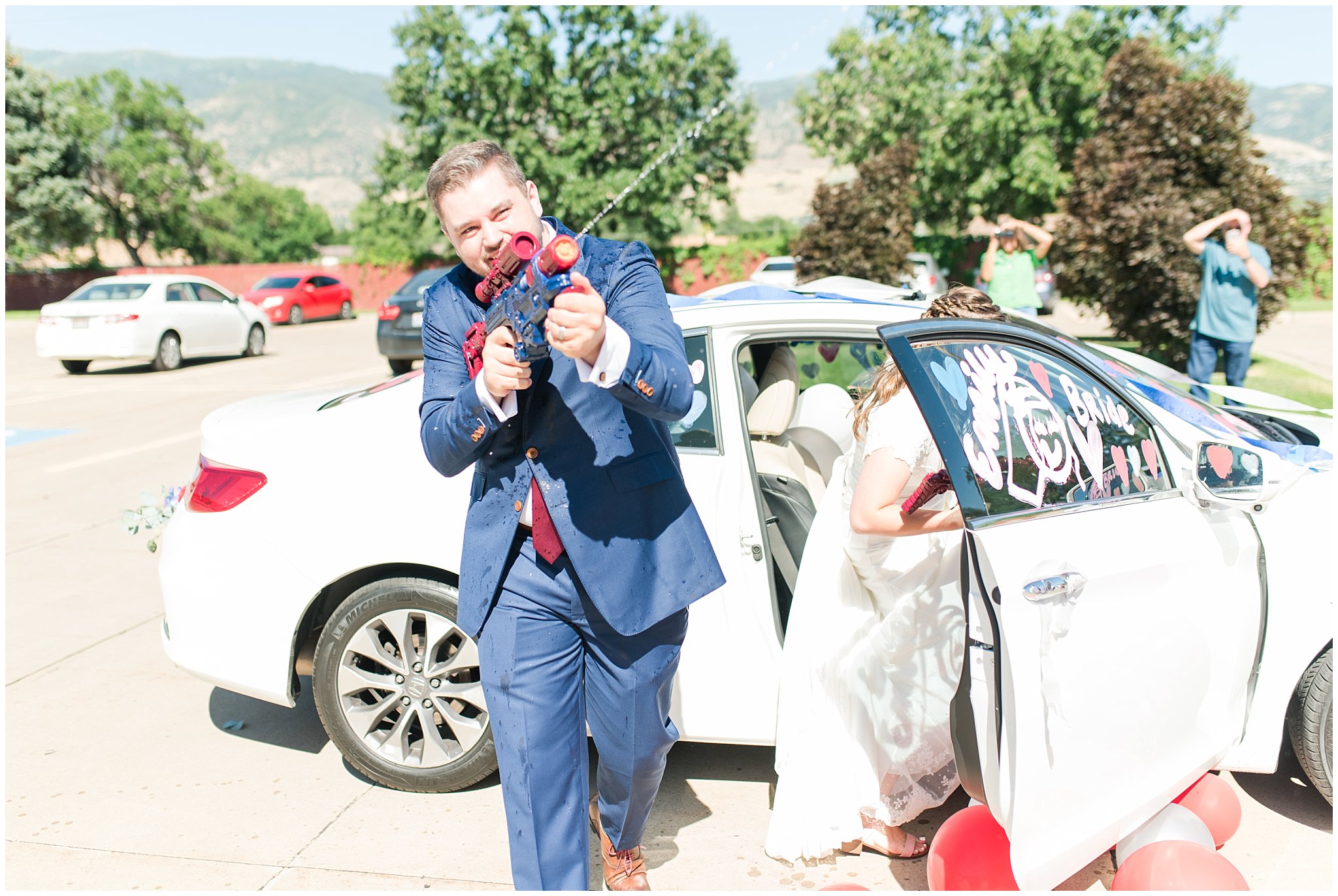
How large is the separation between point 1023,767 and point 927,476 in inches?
29.9

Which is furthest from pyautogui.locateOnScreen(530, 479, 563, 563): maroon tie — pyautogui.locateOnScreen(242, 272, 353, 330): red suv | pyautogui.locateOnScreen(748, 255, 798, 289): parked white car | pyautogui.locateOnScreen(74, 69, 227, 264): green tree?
pyautogui.locateOnScreen(74, 69, 227, 264): green tree

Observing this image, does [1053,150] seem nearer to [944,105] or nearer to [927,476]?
[944,105]

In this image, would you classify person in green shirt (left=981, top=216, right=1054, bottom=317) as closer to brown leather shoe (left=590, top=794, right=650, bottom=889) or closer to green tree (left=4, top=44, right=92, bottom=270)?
brown leather shoe (left=590, top=794, right=650, bottom=889)

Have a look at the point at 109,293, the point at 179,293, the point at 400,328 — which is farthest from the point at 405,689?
the point at 179,293

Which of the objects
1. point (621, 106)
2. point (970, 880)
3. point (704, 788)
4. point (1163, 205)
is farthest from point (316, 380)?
point (621, 106)

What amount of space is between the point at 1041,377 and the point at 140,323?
15741 millimetres

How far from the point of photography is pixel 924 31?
94.7ft

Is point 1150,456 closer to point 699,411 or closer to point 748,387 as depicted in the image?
point 699,411

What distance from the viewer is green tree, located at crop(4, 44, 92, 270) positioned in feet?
118

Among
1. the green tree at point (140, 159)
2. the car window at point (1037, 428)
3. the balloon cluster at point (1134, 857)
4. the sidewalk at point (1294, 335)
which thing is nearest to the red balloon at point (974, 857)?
the balloon cluster at point (1134, 857)

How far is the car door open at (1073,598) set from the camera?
212 centimetres

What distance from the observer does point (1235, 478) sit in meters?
2.47

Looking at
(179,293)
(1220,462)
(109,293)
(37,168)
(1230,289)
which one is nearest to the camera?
(1220,462)

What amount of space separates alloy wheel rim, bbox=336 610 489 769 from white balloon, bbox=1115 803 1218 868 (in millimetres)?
1862
